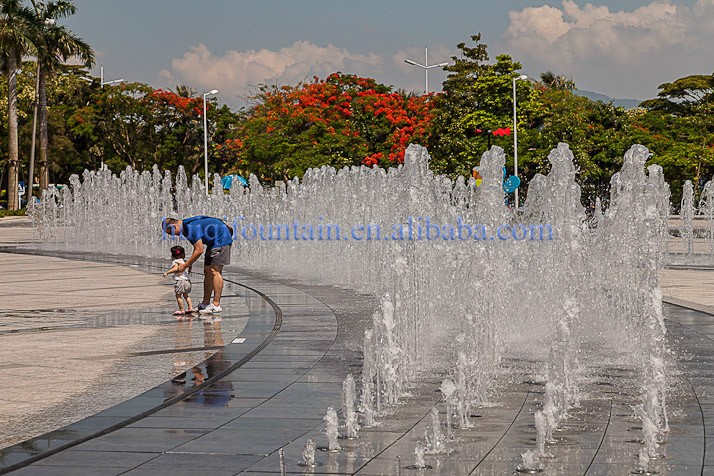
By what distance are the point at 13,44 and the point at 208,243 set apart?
128 ft

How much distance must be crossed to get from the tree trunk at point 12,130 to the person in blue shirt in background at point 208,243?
128 feet

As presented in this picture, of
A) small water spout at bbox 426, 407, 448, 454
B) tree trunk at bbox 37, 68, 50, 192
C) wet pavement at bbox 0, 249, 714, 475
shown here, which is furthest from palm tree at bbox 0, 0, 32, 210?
small water spout at bbox 426, 407, 448, 454

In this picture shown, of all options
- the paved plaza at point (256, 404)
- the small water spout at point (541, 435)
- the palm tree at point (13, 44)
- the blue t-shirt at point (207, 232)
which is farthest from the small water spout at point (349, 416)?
the palm tree at point (13, 44)

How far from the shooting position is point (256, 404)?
22.3 ft

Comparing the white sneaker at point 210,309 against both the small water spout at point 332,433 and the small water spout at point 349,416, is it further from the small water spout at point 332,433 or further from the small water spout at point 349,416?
the small water spout at point 332,433

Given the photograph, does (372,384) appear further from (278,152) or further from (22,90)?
(22,90)

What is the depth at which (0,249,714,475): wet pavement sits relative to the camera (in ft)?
17.2

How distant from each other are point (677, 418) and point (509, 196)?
4693 centimetres

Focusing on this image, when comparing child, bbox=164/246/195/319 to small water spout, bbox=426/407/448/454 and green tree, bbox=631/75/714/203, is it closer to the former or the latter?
small water spout, bbox=426/407/448/454

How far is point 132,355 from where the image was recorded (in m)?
8.97

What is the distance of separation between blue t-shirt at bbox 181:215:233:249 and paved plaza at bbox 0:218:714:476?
34.4 inches

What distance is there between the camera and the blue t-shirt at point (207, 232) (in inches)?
442

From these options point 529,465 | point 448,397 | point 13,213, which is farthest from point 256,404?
point 13,213

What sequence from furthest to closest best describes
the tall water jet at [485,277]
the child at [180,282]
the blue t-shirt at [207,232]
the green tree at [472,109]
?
1. the green tree at [472,109]
2. the child at [180,282]
3. the blue t-shirt at [207,232]
4. the tall water jet at [485,277]
